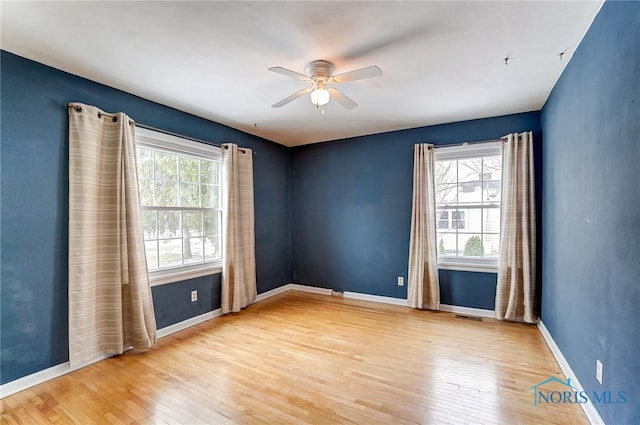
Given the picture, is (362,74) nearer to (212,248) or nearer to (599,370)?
(599,370)

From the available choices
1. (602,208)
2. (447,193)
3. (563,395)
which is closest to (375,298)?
(447,193)

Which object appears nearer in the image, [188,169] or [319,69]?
[319,69]

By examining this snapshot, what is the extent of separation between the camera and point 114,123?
9.00 feet

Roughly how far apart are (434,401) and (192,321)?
2.77m

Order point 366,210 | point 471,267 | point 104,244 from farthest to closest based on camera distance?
point 366,210 < point 471,267 < point 104,244

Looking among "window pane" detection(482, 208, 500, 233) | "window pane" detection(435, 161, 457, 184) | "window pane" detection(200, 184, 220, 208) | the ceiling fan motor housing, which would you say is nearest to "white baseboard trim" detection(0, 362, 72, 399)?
"window pane" detection(200, 184, 220, 208)

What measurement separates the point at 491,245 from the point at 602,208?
2125mm

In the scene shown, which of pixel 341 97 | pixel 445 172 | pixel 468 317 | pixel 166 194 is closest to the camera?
pixel 341 97

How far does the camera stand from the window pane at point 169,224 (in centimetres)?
329

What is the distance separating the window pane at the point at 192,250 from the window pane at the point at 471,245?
342 centimetres

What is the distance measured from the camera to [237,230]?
4.00 m

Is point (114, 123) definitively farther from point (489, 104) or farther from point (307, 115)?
point (489, 104)

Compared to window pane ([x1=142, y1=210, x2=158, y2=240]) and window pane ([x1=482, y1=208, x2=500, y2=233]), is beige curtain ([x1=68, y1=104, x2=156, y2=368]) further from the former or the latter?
window pane ([x1=482, y1=208, x2=500, y2=233])

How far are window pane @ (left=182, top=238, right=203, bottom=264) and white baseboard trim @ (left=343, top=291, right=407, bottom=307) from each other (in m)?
2.32
